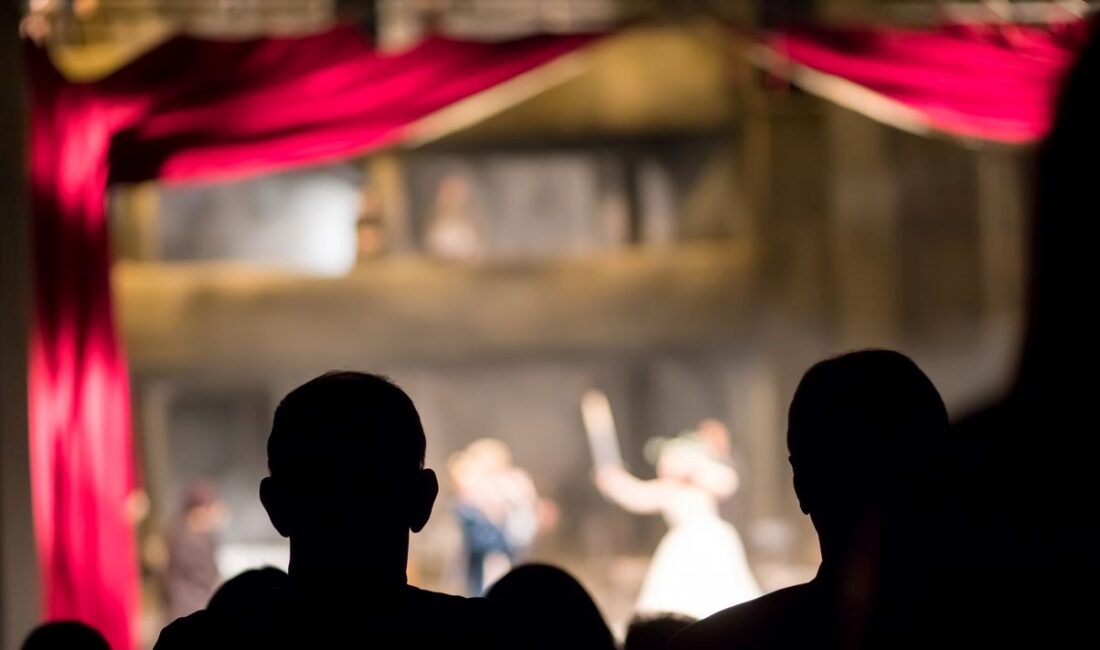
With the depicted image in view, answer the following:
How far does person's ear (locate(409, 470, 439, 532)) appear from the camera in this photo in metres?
1.35

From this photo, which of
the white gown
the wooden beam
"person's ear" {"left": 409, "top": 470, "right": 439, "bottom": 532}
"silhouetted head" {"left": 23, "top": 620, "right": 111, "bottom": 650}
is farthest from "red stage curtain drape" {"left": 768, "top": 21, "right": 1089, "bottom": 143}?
the wooden beam

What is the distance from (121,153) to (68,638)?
9.10ft

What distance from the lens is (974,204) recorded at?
948 centimetres

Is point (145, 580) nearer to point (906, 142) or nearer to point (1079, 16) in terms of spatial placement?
point (906, 142)

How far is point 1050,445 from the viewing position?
0.65 metres

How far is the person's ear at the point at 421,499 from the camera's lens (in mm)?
1354

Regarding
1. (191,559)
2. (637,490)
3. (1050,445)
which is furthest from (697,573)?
(1050,445)

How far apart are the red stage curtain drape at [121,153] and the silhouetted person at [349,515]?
119 inches

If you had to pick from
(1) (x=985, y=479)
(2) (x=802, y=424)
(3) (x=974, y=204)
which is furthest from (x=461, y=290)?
(1) (x=985, y=479)

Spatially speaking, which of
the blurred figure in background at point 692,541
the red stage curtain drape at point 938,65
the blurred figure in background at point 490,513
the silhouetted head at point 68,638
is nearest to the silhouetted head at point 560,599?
the silhouetted head at point 68,638

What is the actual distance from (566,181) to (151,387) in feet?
10.1

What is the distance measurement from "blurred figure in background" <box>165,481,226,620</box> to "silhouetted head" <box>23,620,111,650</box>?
237 inches

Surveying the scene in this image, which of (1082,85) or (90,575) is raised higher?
(1082,85)

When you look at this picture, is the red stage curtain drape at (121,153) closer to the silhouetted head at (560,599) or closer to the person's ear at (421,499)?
the silhouetted head at (560,599)
